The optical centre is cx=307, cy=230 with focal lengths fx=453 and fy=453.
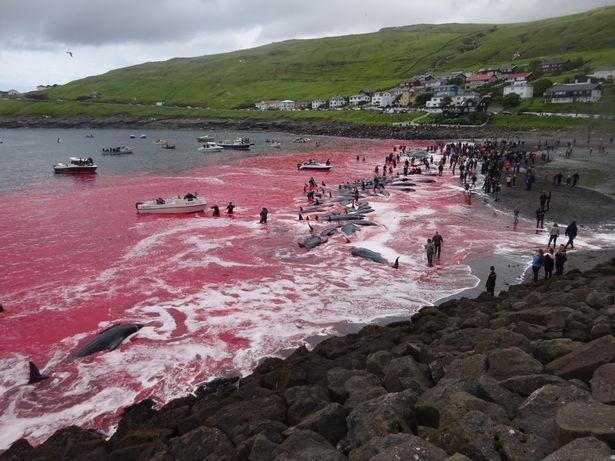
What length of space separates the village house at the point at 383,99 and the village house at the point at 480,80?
Result: 29.2 meters

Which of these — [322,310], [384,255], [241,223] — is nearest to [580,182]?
[384,255]

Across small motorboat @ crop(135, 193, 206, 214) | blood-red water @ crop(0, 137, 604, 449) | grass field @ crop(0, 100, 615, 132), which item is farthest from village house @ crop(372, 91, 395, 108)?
small motorboat @ crop(135, 193, 206, 214)

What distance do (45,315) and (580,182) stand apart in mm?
50420

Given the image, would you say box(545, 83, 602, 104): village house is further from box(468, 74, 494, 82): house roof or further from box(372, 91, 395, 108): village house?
box(372, 91, 395, 108): village house

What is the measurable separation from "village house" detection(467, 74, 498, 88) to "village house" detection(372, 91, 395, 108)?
29244 millimetres

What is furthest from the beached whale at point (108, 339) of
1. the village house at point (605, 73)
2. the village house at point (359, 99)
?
the village house at point (359, 99)

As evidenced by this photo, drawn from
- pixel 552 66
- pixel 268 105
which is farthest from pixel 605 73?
pixel 268 105

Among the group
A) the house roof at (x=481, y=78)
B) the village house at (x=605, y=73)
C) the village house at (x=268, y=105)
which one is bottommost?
the village house at (x=268, y=105)

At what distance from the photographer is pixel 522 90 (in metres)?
137

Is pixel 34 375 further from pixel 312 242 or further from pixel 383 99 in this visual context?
pixel 383 99

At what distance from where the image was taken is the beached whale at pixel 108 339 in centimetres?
1730

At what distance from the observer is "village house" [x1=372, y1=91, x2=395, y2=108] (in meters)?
170

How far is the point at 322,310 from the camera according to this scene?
20719mm

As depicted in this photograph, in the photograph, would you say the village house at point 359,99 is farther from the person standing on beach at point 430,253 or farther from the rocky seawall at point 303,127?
the person standing on beach at point 430,253
